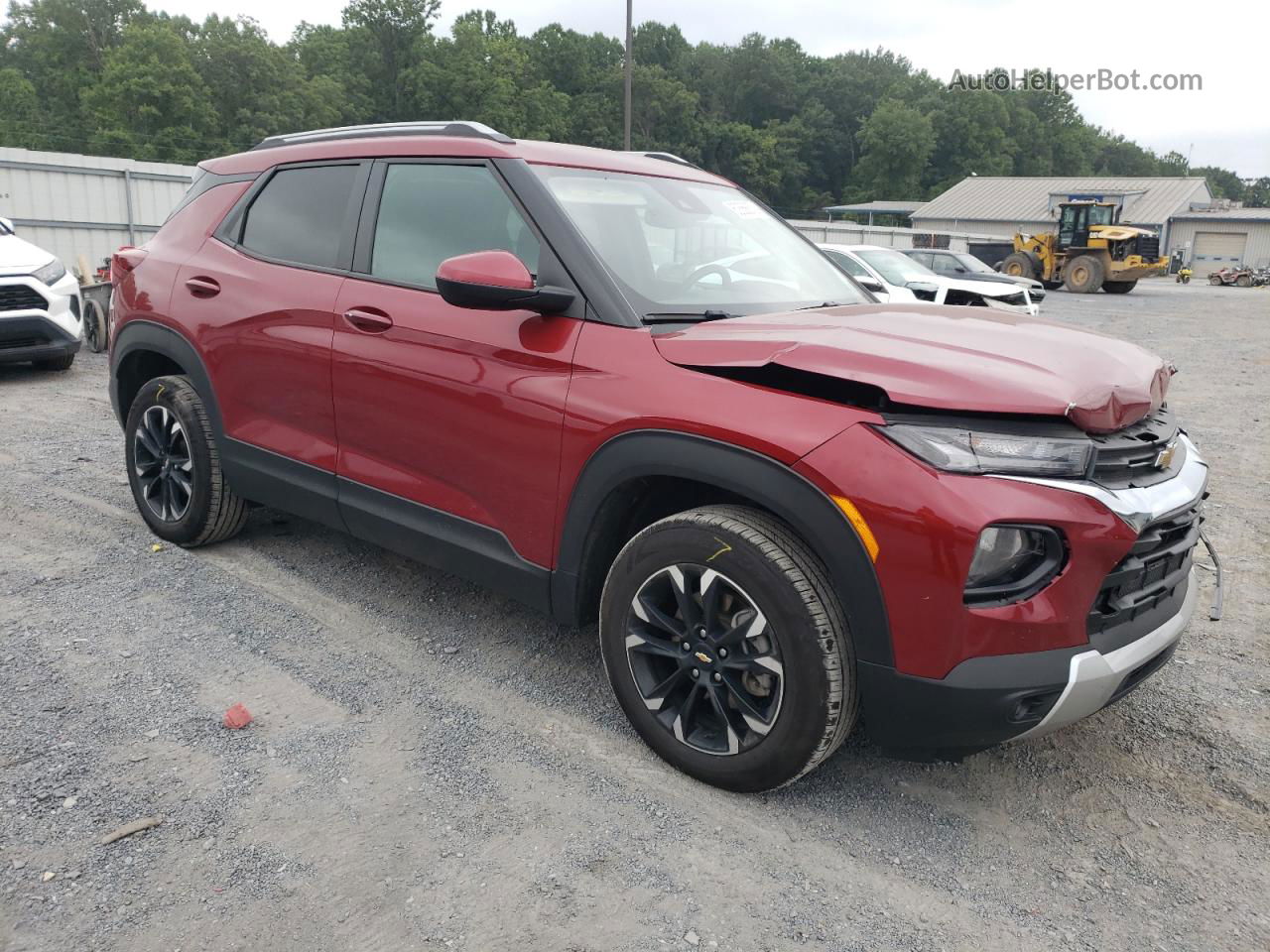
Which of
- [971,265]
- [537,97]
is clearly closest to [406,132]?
[971,265]

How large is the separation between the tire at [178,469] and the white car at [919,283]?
37.2 ft

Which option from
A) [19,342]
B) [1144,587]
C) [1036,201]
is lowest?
[1144,587]

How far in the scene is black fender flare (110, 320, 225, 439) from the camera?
415 cm

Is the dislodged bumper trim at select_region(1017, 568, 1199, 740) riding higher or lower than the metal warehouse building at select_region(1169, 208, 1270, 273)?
lower

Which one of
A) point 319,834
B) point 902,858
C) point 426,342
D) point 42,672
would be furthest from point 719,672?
point 42,672

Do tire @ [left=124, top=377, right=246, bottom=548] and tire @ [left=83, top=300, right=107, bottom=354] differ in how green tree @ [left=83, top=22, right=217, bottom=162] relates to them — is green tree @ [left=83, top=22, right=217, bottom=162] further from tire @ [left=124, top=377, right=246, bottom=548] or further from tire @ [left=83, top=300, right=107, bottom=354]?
tire @ [left=124, top=377, right=246, bottom=548]

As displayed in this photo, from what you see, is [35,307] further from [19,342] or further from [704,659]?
[704,659]

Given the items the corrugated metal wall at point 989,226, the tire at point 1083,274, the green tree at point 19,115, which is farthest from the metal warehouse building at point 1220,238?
the green tree at point 19,115

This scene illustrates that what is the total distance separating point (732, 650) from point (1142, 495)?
1.11 meters

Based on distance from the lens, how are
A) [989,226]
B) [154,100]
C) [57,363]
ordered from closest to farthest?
[57,363] → [154,100] → [989,226]

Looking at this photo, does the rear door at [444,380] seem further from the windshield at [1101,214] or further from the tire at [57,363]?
the windshield at [1101,214]

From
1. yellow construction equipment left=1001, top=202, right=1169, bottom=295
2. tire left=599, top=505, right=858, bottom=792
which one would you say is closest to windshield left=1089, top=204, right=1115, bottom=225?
yellow construction equipment left=1001, top=202, right=1169, bottom=295

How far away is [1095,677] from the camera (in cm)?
235

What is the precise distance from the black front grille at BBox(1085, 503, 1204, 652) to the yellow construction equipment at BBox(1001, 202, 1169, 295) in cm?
3266
